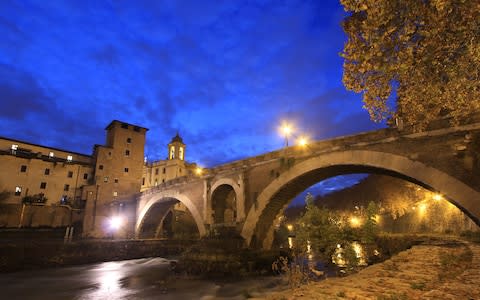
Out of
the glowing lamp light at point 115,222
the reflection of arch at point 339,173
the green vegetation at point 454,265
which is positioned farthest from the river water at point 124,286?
the glowing lamp light at point 115,222

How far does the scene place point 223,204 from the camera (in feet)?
86.9

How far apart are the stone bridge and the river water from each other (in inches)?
237

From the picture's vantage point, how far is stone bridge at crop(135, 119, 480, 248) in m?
12.4

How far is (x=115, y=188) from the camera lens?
4791 cm

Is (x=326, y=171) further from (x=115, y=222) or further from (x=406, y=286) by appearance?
(x=115, y=222)

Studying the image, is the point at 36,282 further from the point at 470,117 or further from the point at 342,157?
the point at 470,117

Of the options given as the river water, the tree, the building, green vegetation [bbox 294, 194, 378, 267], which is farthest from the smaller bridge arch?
the building

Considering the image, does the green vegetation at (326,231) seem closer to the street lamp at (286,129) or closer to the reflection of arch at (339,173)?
the reflection of arch at (339,173)

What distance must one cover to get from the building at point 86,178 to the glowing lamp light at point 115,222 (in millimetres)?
486

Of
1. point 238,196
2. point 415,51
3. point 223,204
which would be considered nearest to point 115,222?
point 223,204

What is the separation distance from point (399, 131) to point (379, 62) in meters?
9.45

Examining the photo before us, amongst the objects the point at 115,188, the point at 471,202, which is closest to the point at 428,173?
the point at 471,202

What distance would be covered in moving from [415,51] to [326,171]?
12.3m

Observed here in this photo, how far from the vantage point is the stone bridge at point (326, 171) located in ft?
40.6
